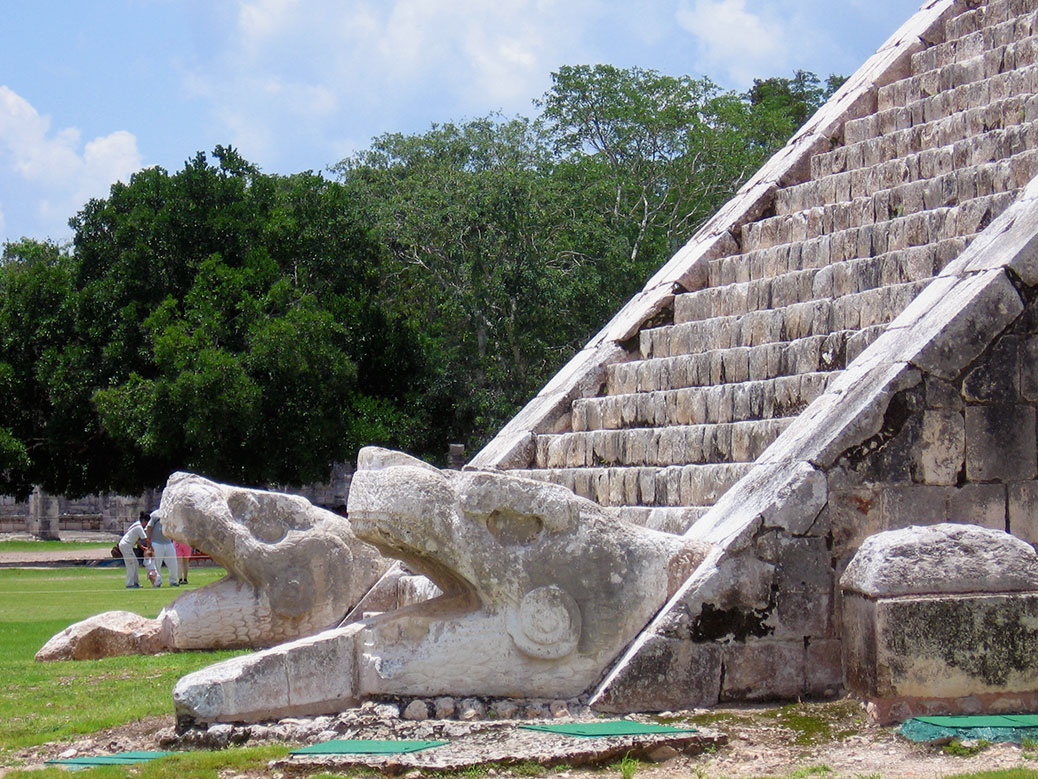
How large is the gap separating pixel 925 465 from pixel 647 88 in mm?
26847

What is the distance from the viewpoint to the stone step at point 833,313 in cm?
834

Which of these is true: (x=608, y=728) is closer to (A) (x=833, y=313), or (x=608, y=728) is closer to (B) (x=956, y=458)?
(B) (x=956, y=458)

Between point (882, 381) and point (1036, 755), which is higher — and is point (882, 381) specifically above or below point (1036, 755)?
above

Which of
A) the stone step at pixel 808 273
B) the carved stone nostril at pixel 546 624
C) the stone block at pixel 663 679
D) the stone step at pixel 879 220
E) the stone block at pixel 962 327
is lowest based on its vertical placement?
the stone block at pixel 663 679

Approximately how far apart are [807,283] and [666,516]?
2465mm

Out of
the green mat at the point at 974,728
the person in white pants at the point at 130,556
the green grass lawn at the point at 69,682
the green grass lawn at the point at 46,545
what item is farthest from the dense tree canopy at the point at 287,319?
the green mat at the point at 974,728

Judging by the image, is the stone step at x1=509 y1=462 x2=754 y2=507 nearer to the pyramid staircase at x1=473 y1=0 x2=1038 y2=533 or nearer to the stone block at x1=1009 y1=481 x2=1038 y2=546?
the pyramid staircase at x1=473 y1=0 x2=1038 y2=533

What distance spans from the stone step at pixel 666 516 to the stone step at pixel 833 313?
164 centimetres

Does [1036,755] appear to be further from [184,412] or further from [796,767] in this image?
[184,412]

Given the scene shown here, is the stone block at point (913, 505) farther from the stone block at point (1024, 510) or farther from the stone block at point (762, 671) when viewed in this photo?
the stone block at point (762, 671)

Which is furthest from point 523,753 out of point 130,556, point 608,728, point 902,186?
point 130,556

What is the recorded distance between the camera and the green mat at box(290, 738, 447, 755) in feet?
16.8

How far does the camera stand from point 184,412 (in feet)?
72.7

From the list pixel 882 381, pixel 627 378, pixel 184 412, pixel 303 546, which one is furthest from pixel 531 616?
pixel 184 412
